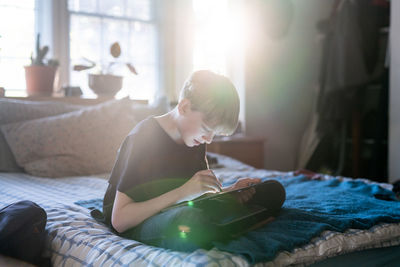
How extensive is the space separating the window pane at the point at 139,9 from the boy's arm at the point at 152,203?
8.17 ft

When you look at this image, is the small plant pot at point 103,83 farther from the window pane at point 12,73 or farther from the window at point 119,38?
the window pane at point 12,73

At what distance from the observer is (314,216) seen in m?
1.04

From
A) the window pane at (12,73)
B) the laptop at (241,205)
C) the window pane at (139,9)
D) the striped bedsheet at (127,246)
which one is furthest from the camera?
the window pane at (139,9)

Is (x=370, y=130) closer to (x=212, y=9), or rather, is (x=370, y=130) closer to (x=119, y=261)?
(x=212, y=9)

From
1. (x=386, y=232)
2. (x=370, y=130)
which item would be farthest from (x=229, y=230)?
(x=370, y=130)

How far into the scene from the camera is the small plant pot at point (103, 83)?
254 centimetres

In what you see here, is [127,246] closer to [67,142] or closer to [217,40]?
[67,142]

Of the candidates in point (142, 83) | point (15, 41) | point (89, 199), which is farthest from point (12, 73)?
point (89, 199)

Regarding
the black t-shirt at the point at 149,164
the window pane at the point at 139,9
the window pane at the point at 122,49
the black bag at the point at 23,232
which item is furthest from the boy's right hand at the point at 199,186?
the window pane at the point at 139,9

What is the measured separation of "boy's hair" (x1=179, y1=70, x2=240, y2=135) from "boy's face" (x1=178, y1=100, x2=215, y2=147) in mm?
15

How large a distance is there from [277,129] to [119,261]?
9.37 ft

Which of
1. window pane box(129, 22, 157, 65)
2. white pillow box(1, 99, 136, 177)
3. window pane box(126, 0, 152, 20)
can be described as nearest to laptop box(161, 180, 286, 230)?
white pillow box(1, 99, 136, 177)

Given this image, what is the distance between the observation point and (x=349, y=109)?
3.16 metres

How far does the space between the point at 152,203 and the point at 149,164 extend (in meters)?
0.11
